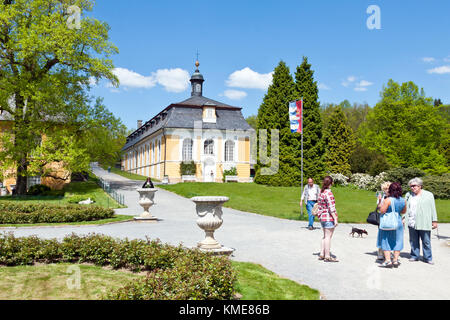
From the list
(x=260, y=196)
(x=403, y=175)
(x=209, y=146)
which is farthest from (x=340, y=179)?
(x=209, y=146)

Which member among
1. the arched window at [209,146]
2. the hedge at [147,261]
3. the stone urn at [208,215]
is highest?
the arched window at [209,146]

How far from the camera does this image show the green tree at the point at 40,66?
24.5 m

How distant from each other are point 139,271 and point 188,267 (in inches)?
63.6

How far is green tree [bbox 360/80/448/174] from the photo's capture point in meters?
39.9

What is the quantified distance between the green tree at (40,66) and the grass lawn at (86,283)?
19.8 m

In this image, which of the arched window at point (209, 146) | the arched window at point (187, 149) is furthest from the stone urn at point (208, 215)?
the arched window at point (209, 146)

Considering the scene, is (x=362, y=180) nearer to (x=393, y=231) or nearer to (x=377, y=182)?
Answer: (x=377, y=182)

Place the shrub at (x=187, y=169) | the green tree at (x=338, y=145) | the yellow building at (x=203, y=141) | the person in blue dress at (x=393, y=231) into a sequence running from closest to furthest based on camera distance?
the person in blue dress at (x=393, y=231)
the green tree at (x=338, y=145)
the shrub at (x=187, y=169)
the yellow building at (x=203, y=141)

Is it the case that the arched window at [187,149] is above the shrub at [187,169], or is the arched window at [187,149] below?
above

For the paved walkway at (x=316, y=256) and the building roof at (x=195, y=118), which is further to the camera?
the building roof at (x=195, y=118)

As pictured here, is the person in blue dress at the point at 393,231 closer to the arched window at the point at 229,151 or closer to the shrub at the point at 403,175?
the shrub at the point at 403,175
